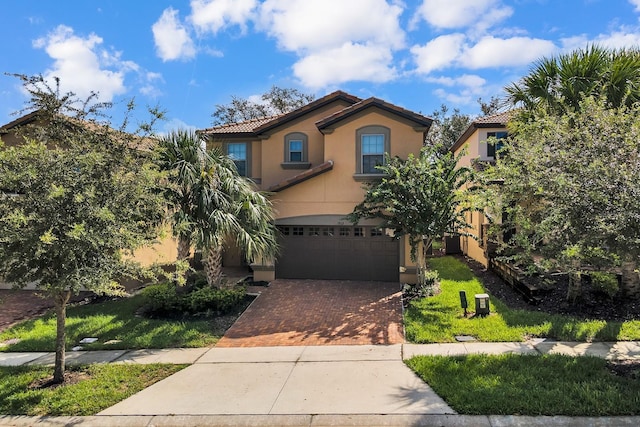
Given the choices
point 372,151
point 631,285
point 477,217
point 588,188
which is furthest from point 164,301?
point 477,217

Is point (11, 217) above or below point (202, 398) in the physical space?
above

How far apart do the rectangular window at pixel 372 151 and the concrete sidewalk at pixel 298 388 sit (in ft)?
24.8

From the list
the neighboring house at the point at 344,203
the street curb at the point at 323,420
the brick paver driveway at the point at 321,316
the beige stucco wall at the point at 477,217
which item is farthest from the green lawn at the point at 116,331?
the beige stucco wall at the point at 477,217

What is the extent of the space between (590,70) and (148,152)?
1177 centimetres

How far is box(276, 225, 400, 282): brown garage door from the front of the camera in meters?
15.0

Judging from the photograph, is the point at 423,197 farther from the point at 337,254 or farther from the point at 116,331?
the point at 116,331

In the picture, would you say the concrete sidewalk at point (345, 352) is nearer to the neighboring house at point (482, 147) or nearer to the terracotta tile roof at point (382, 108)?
the terracotta tile roof at point (382, 108)

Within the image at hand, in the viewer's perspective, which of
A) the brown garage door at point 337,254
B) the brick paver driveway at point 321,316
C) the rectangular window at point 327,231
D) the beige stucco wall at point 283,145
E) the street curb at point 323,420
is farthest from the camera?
the beige stucco wall at point 283,145

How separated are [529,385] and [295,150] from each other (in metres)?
12.6

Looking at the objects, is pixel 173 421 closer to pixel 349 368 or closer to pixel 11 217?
pixel 349 368

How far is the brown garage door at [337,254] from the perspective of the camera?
49.3ft

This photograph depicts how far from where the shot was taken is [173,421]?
20.0ft

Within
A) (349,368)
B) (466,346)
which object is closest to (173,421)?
(349,368)

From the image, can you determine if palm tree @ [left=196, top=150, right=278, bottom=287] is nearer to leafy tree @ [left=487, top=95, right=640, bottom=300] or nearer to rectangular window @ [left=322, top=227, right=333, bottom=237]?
rectangular window @ [left=322, top=227, right=333, bottom=237]
